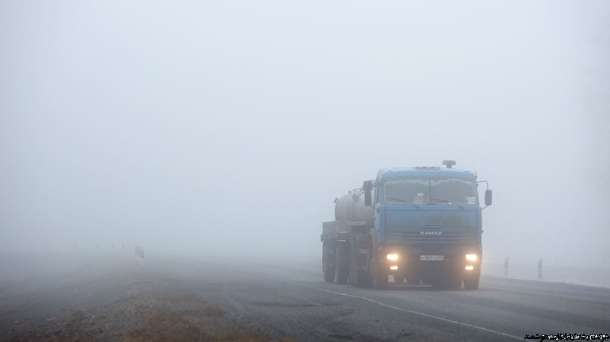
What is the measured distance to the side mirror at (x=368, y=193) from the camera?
31.4 metres

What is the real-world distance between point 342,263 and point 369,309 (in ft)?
45.8

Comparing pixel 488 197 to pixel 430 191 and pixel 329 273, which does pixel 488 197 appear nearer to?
pixel 430 191

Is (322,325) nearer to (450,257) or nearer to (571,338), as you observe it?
(571,338)

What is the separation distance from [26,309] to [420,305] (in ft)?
38.0

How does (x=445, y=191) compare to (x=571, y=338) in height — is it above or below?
above

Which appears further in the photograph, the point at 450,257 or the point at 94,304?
the point at 450,257

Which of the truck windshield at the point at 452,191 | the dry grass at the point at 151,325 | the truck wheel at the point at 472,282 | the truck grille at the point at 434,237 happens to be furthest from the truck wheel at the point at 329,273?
the dry grass at the point at 151,325

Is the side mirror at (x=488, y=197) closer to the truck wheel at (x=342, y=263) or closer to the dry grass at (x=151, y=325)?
the truck wheel at (x=342, y=263)

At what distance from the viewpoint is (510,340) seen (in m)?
14.8

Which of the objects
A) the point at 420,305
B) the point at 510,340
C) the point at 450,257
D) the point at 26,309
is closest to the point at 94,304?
the point at 26,309

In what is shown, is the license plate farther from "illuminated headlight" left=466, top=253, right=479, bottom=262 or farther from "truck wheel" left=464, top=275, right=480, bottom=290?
"truck wheel" left=464, top=275, right=480, bottom=290

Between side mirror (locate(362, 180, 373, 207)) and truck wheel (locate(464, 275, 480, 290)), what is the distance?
4012 millimetres

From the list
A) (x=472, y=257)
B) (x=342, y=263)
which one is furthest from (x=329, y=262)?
(x=472, y=257)

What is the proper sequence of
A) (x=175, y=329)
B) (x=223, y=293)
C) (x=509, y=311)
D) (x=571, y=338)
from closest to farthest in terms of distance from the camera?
(x=571, y=338), (x=175, y=329), (x=509, y=311), (x=223, y=293)
